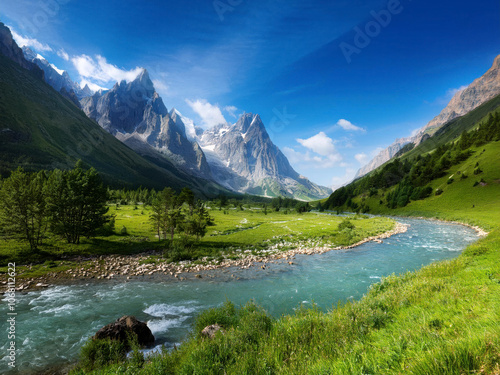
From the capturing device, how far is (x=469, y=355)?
3.60m

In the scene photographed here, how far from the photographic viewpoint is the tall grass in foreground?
3807 mm

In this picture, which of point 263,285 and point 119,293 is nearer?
point 119,293

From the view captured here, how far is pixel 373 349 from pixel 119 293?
906 inches

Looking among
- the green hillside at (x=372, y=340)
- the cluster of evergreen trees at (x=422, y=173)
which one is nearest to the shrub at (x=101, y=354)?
the green hillside at (x=372, y=340)

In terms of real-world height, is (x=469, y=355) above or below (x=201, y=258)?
above

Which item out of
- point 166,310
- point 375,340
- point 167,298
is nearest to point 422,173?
point 167,298

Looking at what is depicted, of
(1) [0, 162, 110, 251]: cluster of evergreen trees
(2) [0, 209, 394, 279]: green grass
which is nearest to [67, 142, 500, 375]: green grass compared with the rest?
(2) [0, 209, 394, 279]: green grass

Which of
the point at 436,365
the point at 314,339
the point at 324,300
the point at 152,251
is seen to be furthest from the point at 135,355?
the point at 152,251

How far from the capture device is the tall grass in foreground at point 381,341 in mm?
3807

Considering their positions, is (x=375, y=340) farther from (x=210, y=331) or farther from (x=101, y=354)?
(x=101, y=354)

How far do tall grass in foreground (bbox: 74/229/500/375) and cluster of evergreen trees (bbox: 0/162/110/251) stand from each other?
31860mm

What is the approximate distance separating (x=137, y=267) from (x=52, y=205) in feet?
58.0

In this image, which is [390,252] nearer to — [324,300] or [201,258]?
[324,300]

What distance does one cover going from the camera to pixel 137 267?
1068 inches
